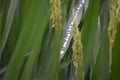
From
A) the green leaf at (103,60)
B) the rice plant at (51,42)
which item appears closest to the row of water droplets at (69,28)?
the rice plant at (51,42)

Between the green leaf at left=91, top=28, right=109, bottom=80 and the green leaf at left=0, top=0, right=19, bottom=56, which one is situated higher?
the green leaf at left=0, top=0, right=19, bottom=56

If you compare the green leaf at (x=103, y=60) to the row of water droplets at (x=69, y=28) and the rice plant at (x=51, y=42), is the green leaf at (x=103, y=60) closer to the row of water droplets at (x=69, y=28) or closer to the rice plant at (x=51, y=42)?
the rice plant at (x=51, y=42)

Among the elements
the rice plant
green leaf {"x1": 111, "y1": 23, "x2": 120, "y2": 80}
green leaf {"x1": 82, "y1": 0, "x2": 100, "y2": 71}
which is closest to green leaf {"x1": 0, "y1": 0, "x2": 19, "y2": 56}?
the rice plant

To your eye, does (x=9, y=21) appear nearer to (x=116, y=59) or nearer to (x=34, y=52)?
(x=34, y=52)

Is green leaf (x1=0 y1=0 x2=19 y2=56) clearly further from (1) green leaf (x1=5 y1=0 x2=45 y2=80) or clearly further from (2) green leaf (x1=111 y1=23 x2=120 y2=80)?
(2) green leaf (x1=111 y1=23 x2=120 y2=80)

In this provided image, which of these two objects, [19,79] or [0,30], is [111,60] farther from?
[0,30]

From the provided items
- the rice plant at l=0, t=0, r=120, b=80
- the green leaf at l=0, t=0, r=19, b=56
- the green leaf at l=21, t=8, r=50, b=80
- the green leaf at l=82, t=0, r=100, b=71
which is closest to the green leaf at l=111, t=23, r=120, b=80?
the rice plant at l=0, t=0, r=120, b=80

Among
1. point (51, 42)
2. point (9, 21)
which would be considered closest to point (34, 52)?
point (51, 42)

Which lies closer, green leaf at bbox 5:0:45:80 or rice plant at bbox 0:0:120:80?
rice plant at bbox 0:0:120:80

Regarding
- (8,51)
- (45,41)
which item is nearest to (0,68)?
(8,51)
